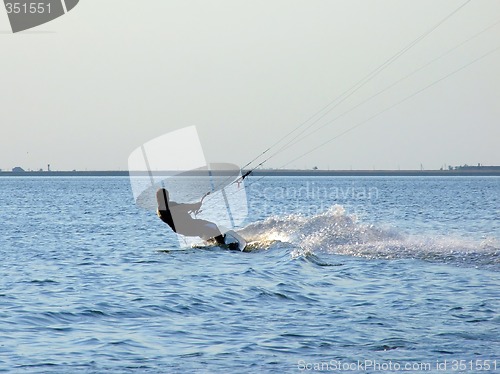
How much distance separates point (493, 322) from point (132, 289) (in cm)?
961

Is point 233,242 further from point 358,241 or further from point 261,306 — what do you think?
point 261,306

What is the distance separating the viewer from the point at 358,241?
33000mm

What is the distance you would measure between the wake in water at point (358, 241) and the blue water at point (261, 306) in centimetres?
10

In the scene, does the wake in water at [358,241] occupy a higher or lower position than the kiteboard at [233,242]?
lower

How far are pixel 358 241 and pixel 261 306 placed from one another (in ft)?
43.3

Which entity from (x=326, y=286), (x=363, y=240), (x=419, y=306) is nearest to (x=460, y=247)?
(x=363, y=240)

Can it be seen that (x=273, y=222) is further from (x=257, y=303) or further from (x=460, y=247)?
(x=257, y=303)

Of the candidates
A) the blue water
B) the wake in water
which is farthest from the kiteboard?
the wake in water

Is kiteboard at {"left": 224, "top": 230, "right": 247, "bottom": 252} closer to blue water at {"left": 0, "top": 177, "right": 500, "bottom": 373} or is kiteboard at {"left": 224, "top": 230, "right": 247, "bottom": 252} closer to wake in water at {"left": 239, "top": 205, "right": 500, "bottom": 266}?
blue water at {"left": 0, "top": 177, "right": 500, "bottom": 373}

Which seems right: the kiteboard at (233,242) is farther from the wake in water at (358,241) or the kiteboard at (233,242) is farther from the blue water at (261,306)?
the wake in water at (358,241)

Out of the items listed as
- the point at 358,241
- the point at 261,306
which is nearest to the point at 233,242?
the point at 358,241

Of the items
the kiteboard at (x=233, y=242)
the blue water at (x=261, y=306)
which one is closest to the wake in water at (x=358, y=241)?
the blue water at (x=261, y=306)

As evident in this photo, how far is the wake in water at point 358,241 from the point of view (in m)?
28.9

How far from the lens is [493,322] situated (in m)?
17.9
